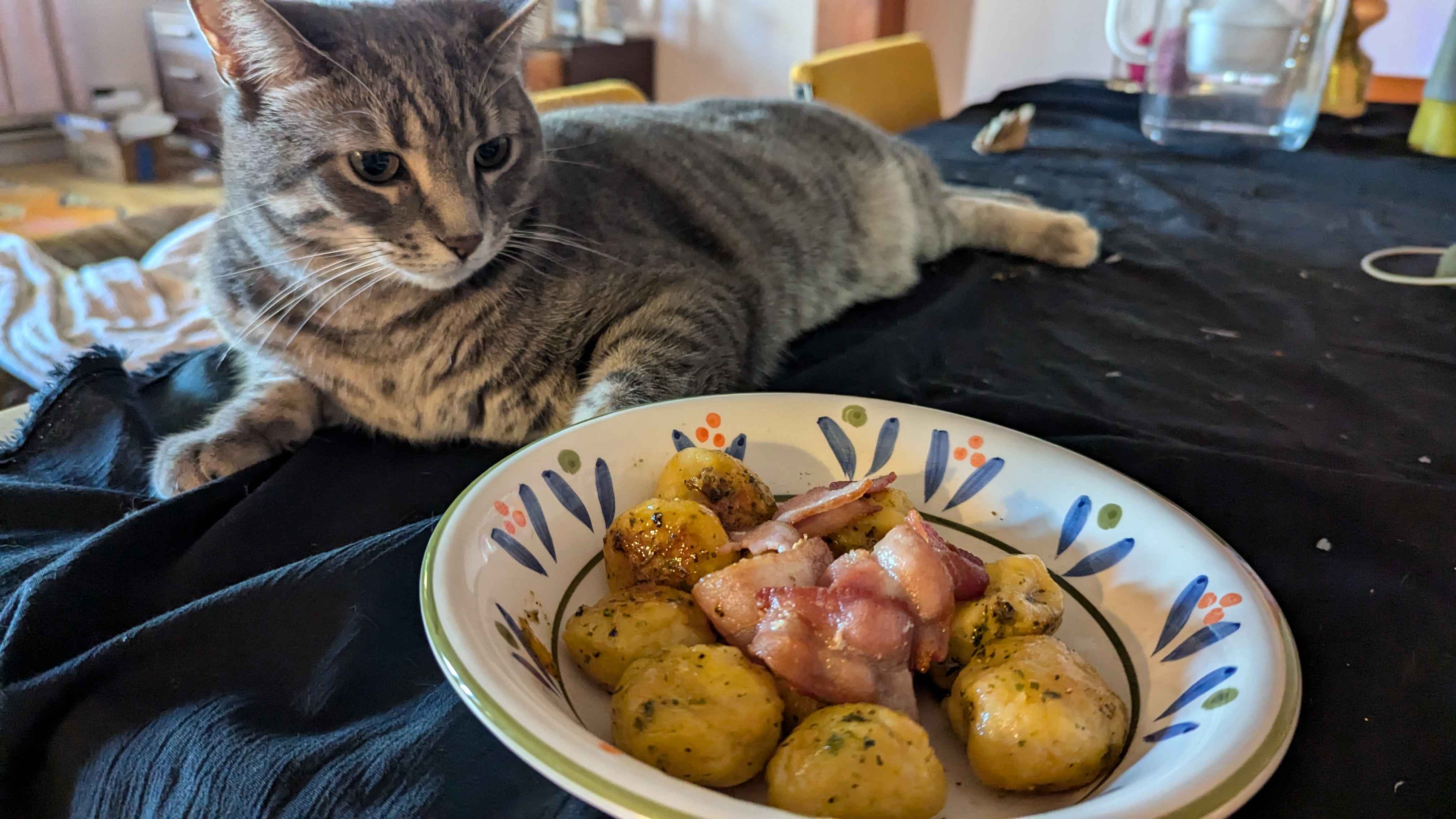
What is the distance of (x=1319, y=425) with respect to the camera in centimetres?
96

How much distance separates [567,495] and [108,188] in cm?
346

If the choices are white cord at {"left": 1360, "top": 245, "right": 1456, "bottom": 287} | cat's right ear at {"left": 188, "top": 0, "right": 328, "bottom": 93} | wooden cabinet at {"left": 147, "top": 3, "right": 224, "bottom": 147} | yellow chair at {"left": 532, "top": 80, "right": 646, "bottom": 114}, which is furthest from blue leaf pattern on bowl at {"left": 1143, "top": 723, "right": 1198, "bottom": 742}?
wooden cabinet at {"left": 147, "top": 3, "right": 224, "bottom": 147}

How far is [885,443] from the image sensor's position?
74cm

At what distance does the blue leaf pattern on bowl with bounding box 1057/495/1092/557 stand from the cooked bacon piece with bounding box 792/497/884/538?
0.51 ft

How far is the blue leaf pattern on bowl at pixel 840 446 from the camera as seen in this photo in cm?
74

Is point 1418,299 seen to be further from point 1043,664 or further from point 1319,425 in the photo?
point 1043,664

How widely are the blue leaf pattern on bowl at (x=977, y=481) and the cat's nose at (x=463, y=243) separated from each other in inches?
20.9

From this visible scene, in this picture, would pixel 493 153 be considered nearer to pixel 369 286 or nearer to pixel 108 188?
pixel 369 286

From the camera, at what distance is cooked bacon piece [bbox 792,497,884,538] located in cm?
61

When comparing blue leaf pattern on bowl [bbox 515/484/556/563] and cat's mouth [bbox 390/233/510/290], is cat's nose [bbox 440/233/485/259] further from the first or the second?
blue leaf pattern on bowl [bbox 515/484/556/563]

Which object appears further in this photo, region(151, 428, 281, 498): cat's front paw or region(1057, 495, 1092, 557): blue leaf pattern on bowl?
region(151, 428, 281, 498): cat's front paw

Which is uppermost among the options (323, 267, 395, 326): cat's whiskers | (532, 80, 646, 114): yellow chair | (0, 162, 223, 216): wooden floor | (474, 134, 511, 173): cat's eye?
(474, 134, 511, 173): cat's eye

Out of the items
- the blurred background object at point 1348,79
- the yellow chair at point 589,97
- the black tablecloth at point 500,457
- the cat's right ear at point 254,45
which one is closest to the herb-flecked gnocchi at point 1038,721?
the black tablecloth at point 500,457

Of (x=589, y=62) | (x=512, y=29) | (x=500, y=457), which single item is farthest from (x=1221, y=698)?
(x=589, y=62)
